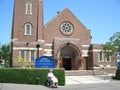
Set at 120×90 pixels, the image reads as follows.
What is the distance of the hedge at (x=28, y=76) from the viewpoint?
84.9 feet

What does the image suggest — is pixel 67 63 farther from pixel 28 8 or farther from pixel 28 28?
pixel 28 8

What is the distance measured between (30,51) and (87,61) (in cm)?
1018

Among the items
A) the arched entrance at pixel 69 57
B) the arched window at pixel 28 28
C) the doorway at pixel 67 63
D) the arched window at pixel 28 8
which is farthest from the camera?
the doorway at pixel 67 63

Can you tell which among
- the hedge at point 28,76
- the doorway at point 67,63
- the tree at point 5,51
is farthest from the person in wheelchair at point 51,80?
the tree at point 5,51

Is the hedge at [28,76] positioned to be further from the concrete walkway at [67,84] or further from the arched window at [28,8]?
the arched window at [28,8]

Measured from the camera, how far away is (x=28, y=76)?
26.0 m

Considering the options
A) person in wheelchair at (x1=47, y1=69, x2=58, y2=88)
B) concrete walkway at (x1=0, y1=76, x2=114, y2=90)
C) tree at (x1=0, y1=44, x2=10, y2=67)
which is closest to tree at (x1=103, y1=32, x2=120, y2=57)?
concrete walkway at (x1=0, y1=76, x2=114, y2=90)

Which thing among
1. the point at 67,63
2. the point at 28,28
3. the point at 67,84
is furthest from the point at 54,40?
the point at 67,84

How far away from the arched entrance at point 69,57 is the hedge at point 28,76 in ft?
64.4

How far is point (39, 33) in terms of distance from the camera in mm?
44688

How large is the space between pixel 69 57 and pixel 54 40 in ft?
14.2

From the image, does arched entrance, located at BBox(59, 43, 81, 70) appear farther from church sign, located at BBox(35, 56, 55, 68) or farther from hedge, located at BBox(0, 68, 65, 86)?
hedge, located at BBox(0, 68, 65, 86)

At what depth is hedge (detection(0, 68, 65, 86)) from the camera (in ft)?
84.9

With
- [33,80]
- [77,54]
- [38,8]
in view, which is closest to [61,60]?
[77,54]
